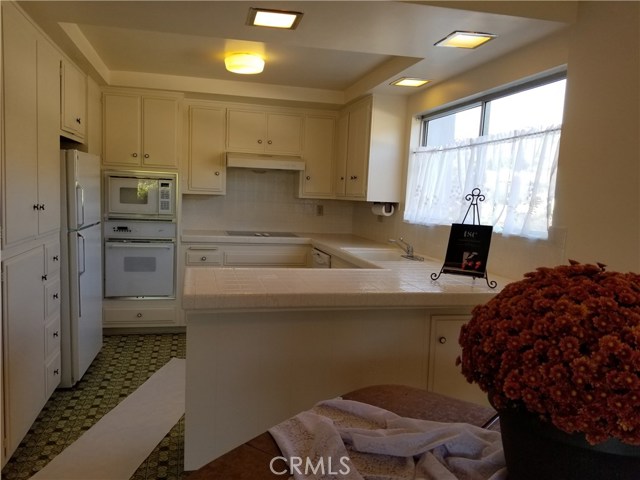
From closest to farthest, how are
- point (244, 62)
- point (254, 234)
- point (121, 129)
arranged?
point (244, 62)
point (121, 129)
point (254, 234)

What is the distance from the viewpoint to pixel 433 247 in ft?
11.4

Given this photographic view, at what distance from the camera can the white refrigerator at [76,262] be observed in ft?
9.55

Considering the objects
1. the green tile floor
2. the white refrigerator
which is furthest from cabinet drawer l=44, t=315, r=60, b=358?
A: the green tile floor

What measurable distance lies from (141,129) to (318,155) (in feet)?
5.43

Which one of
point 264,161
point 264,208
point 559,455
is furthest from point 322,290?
point 264,208

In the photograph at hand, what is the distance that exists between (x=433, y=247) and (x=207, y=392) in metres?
2.14

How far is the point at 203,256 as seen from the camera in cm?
431

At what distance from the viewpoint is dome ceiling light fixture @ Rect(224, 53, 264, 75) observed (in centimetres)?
326

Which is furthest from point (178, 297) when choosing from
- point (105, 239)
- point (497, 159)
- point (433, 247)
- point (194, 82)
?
point (497, 159)

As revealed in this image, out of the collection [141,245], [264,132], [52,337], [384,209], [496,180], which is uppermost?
[264,132]

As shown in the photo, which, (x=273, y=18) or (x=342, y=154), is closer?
(x=273, y=18)

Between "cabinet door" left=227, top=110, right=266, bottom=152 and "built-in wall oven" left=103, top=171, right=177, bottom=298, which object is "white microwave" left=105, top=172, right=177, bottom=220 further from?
"cabinet door" left=227, top=110, right=266, bottom=152

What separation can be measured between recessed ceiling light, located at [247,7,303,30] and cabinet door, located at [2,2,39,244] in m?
1.06

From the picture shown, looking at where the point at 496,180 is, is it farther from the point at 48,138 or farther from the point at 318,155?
the point at 48,138
